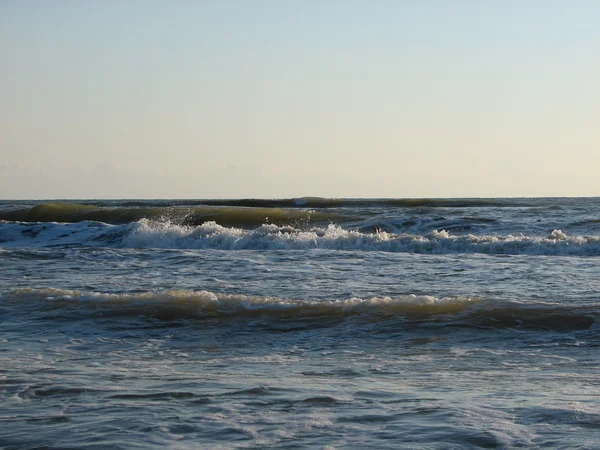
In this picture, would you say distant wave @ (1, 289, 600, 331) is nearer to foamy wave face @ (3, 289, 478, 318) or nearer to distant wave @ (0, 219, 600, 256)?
foamy wave face @ (3, 289, 478, 318)

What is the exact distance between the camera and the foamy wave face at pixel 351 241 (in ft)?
51.9

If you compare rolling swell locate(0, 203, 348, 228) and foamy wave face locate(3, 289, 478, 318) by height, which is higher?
rolling swell locate(0, 203, 348, 228)

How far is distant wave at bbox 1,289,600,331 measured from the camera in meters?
7.36

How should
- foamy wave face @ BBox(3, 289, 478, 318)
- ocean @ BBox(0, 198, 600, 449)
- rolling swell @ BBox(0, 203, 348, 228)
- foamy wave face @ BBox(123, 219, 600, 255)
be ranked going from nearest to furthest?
ocean @ BBox(0, 198, 600, 449) → foamy wave face @ BBox(3, 289, 478, 318) → foamy wave face @ BBox(123, 219, 600, 255) → rolling swell @ BBox(0, 203, 348, 228)

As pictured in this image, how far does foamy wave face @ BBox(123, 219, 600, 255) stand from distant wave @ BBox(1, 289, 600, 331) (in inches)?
318

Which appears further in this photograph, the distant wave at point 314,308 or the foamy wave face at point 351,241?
the foamy wave face at point 351,241

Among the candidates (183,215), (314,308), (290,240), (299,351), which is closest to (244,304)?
(314,308)

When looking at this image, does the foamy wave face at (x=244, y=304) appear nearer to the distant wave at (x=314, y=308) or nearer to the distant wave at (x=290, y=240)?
the distant wave at (x=314, y=308)

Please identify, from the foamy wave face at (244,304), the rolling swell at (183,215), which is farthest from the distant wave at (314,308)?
the rolling swell at (183,215)

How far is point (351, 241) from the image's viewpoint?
56.6ft

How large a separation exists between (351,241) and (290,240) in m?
1.37

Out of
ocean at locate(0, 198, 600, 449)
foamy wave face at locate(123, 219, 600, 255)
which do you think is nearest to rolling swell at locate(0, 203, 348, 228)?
foamy wave face at locate(123, 219, 600, 255)

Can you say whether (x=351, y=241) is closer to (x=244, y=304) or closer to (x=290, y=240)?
(x=290, y=240)

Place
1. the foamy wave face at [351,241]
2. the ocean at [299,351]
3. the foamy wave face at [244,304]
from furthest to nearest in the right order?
the foamy wave face at [351,241], the foamy wave face at [244,304], the ocean at [299,351]
